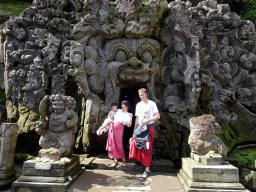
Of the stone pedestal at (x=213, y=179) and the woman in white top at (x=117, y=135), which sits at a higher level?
the woman in white top at (x=117, y=135)

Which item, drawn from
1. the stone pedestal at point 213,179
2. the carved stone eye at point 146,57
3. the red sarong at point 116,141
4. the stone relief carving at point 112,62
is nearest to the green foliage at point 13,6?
the stone relief carving at point 112,62

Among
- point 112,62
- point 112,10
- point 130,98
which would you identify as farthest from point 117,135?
point 112,10

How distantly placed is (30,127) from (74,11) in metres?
4.58

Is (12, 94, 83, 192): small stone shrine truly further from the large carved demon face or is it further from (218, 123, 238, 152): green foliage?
(218, 123, 238, 152): green foliage

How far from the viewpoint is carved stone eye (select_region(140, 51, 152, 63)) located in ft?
21.2

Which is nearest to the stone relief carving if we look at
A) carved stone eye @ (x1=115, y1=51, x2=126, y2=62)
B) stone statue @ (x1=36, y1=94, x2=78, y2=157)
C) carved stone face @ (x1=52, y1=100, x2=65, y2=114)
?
carved stone eye @ (x1=115, y1=51, x2=126, y2=62)

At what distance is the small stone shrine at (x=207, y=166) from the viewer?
12.1ft

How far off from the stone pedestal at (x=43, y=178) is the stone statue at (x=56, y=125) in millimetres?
495

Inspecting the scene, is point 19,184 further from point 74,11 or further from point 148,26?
point 74,11

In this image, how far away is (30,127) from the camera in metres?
6.51

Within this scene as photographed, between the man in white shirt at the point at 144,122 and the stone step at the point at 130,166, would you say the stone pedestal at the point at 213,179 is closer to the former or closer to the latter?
the man in white shirt at the point at 144,122

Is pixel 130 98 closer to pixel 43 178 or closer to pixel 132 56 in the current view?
pixel 132 56

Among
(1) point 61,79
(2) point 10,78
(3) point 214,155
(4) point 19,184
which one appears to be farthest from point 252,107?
(2) point 10,78

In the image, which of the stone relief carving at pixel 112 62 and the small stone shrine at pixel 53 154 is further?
the stone relief carving at pixel 112 62
